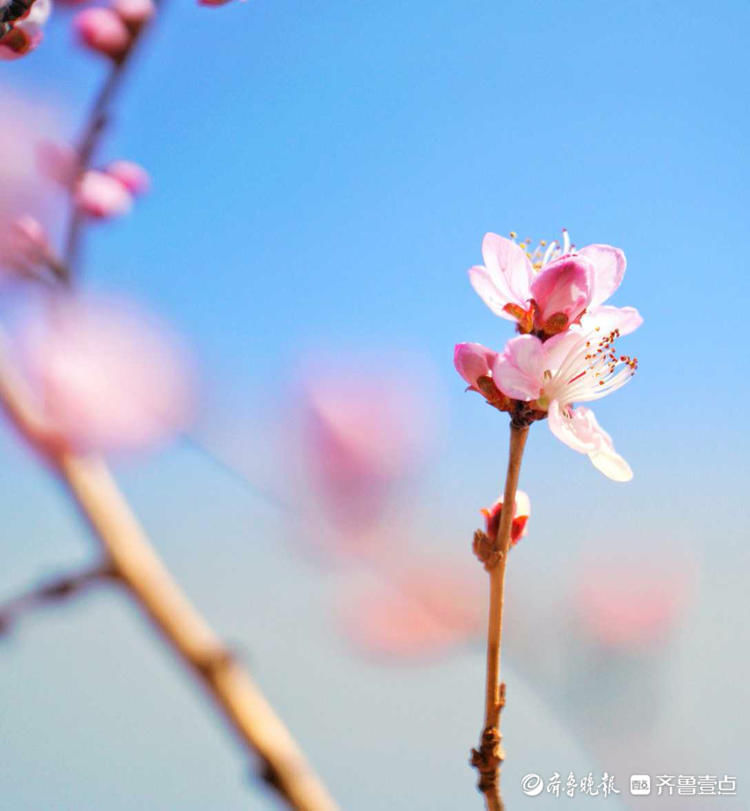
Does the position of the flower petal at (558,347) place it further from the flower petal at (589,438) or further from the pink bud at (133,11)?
the pink bud at (133,11)

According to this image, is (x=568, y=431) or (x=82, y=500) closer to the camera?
(x=82, y=500)

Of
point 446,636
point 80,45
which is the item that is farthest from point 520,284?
point 80,45

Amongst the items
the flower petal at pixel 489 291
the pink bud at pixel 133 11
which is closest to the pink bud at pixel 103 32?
the pink bud at pixel 133 11

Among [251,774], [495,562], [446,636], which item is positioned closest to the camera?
[251,774]

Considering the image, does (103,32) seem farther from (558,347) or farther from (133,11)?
(558,347)

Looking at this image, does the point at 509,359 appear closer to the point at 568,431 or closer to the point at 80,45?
the point at 568,431

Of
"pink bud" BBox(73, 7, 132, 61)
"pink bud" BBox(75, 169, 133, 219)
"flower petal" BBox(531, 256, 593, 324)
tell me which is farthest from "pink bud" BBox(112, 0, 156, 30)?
"flower petal" BBox(531, 256, 593, 324)

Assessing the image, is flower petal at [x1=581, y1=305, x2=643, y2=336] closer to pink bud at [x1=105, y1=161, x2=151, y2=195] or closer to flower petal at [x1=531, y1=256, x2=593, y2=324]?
flower petal at [x1=531, y1=256, x2=593, y2=324]
